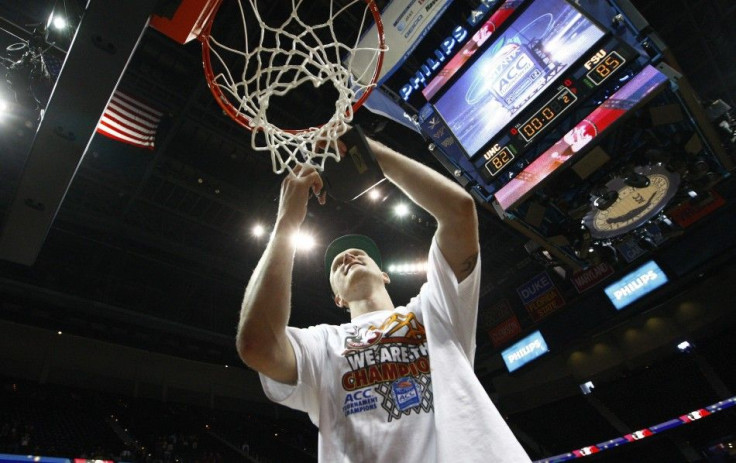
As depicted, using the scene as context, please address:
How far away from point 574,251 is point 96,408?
1061 centimetres

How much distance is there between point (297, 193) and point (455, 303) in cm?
63

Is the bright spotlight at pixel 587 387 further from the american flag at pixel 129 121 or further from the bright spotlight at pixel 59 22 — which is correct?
the bright spotlight at pixel 59 22

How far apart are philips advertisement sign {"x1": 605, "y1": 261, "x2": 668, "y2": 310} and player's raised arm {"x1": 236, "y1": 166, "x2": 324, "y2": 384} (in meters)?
10.6

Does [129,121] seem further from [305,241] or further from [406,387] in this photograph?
[406,387]

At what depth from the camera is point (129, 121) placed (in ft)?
20.2

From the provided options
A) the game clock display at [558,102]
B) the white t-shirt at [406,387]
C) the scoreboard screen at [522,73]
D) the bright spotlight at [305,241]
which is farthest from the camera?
the bright spotlight at [305,241]

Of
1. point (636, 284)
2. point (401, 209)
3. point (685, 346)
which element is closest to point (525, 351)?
point (636, 284)

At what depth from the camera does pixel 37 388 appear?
9.97 m

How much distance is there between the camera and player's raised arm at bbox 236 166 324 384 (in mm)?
1299

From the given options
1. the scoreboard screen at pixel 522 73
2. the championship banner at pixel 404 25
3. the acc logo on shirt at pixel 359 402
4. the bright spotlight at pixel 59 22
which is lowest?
the acc logo on shirt at pixel 359 402

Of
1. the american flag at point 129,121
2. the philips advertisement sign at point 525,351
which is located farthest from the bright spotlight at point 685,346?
the american flag at point 129,121

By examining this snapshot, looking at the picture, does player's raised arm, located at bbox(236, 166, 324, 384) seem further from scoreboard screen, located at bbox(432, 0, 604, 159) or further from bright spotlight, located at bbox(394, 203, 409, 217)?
bright spotlight, located at bbox(394, 203, 409, 217)

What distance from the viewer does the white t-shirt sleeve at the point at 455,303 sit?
1444mm

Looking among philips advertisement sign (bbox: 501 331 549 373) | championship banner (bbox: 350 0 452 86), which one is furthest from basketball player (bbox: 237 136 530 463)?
philips advertisement sign (bbox: 501 331 549 373)
